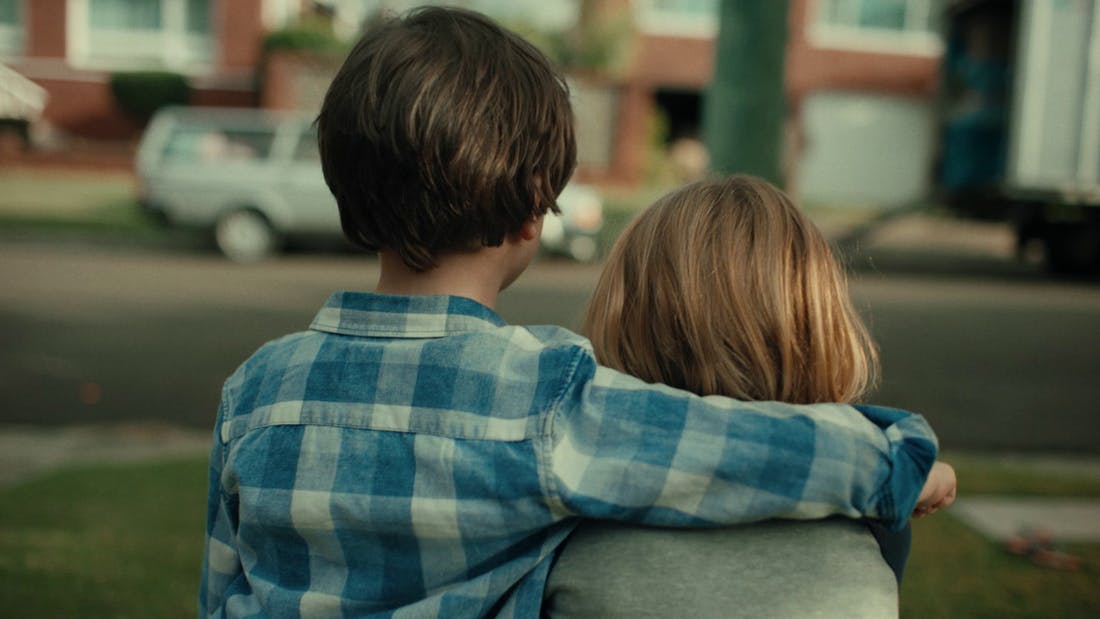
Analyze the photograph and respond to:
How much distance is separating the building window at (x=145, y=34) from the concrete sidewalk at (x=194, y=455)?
20703mm

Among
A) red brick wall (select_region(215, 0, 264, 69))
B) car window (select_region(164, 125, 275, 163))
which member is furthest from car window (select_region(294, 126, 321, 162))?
red brick wall (select_region(215, 0, 264, 69))

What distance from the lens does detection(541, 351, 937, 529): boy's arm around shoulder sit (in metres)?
1.28

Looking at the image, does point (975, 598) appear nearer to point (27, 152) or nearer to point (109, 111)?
point (27, 152)

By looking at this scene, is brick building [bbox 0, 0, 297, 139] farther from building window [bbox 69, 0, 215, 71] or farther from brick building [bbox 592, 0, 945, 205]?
brick building [bbox 592, 0, 945, 205]

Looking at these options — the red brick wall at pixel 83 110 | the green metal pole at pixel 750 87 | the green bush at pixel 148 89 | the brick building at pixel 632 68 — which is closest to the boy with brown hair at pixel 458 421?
the green metal pole at pixel 750 87

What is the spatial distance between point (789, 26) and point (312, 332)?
2.85 metres

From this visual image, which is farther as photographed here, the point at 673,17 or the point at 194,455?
the point at 673,17

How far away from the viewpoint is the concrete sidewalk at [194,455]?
14.0 feet

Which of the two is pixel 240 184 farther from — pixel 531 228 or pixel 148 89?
pixel 531 228

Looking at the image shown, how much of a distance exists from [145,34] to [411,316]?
85.9 feet

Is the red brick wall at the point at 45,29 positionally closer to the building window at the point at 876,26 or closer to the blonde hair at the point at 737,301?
the building window at the point at 876,26

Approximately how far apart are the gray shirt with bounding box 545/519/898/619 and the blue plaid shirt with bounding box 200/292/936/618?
0.13 feet

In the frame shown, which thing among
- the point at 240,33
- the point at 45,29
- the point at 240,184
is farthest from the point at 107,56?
the point at 240,184

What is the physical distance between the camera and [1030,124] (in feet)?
43.6
